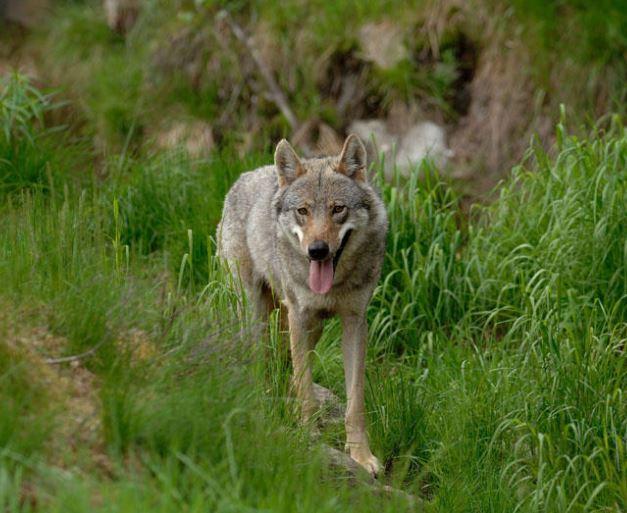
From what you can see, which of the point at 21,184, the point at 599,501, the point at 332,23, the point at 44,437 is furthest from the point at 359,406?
the point at 332,23

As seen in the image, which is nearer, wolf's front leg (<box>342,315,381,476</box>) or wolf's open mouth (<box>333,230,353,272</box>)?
wolf's front leg (<box>342,315,381,476</box>)

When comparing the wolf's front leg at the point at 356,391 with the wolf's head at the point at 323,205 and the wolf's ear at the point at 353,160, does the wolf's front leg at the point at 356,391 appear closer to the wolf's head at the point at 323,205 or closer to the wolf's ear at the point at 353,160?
the wolf's head at the point at 323,205

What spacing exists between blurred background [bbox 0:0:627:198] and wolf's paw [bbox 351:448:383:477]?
162 inches

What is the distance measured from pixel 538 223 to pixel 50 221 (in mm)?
3699

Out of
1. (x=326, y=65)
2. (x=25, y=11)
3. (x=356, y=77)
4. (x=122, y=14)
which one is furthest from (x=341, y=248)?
(x=25, y=11)

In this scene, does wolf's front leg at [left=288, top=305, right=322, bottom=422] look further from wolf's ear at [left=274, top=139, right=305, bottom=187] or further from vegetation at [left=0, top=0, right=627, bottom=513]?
wolf's ear at [left=274, top=139, right=305, bottom=187]

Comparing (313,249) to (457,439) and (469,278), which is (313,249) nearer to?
(457,439)

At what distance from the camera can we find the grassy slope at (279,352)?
13.8 feet

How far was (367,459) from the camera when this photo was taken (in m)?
5.98

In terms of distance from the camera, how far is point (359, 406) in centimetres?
611

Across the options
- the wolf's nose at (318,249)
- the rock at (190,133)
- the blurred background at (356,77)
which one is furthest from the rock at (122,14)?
the wolf's nose at (318,249)

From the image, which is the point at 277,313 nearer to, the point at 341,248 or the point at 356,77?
the point at 341,248

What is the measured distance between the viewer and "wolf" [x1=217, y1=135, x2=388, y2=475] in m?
6.08

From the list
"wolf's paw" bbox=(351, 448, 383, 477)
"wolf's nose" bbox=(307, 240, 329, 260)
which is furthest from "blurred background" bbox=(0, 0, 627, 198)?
"wolf's paw" bbox=(351, 448, 383, 477)
